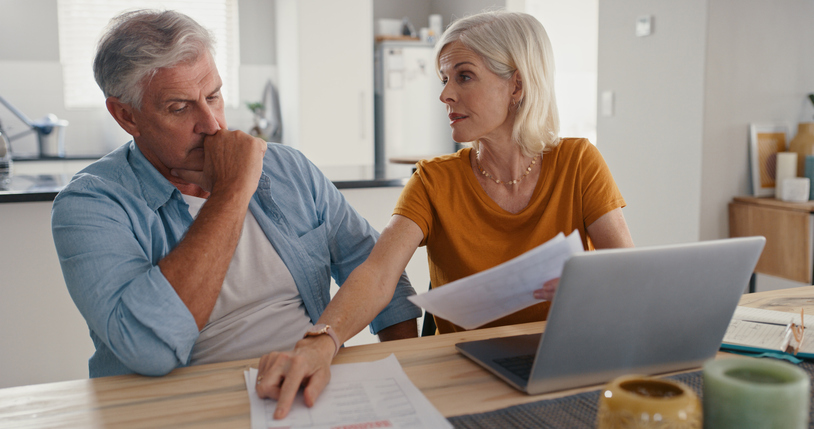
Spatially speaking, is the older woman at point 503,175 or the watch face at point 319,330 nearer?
the watch face at point 319,330

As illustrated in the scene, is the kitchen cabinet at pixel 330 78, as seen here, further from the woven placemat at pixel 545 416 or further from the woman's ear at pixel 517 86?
the woven placemat at pixel 545 416

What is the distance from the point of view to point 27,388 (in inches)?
31.2

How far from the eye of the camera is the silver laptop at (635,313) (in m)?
0.65

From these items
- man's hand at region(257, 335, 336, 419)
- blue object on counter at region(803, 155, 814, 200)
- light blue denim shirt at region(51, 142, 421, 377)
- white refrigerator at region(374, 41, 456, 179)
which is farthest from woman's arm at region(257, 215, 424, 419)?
white refrigerator at region(374, 41, 456, 179)

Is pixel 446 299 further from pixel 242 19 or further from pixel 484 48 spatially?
pixel 242 19

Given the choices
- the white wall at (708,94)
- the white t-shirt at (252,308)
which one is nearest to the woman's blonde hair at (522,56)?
the white t-shirt at (252,308)

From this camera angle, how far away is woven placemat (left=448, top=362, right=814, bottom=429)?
2.15 feet

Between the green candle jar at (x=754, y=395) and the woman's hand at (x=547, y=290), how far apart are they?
0.22 meters

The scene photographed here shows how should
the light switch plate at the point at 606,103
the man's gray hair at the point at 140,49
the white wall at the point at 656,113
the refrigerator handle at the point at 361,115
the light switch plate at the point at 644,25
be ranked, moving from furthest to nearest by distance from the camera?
1. the refrigerator handle at the point at 361,115
2. the light switch plate at the point at 606,103
3. the light switch plate at the point at 644,25
4. the white wall at the point at 656,113
5. the man's gray hair at the point at 140,49

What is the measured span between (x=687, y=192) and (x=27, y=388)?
9.42 ft

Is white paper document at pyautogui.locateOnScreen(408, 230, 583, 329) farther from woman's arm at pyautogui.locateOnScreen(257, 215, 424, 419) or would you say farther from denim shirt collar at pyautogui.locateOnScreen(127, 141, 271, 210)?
denim shirt collar at pyautogui.locateOnScreen(127, 141, 271, 210)

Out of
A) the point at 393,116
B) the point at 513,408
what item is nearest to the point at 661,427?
the point at 513,408

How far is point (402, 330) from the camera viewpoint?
1291mm

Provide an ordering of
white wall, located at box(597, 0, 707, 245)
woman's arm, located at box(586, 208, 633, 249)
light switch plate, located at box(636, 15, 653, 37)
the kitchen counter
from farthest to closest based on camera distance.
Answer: light switch plate, located at box(636, 15, 653, 37) < white wall, located at box(597, 0, 707, 245) < the kitchen counter < woman's arm, located at box(586, 208, 633, 249)
